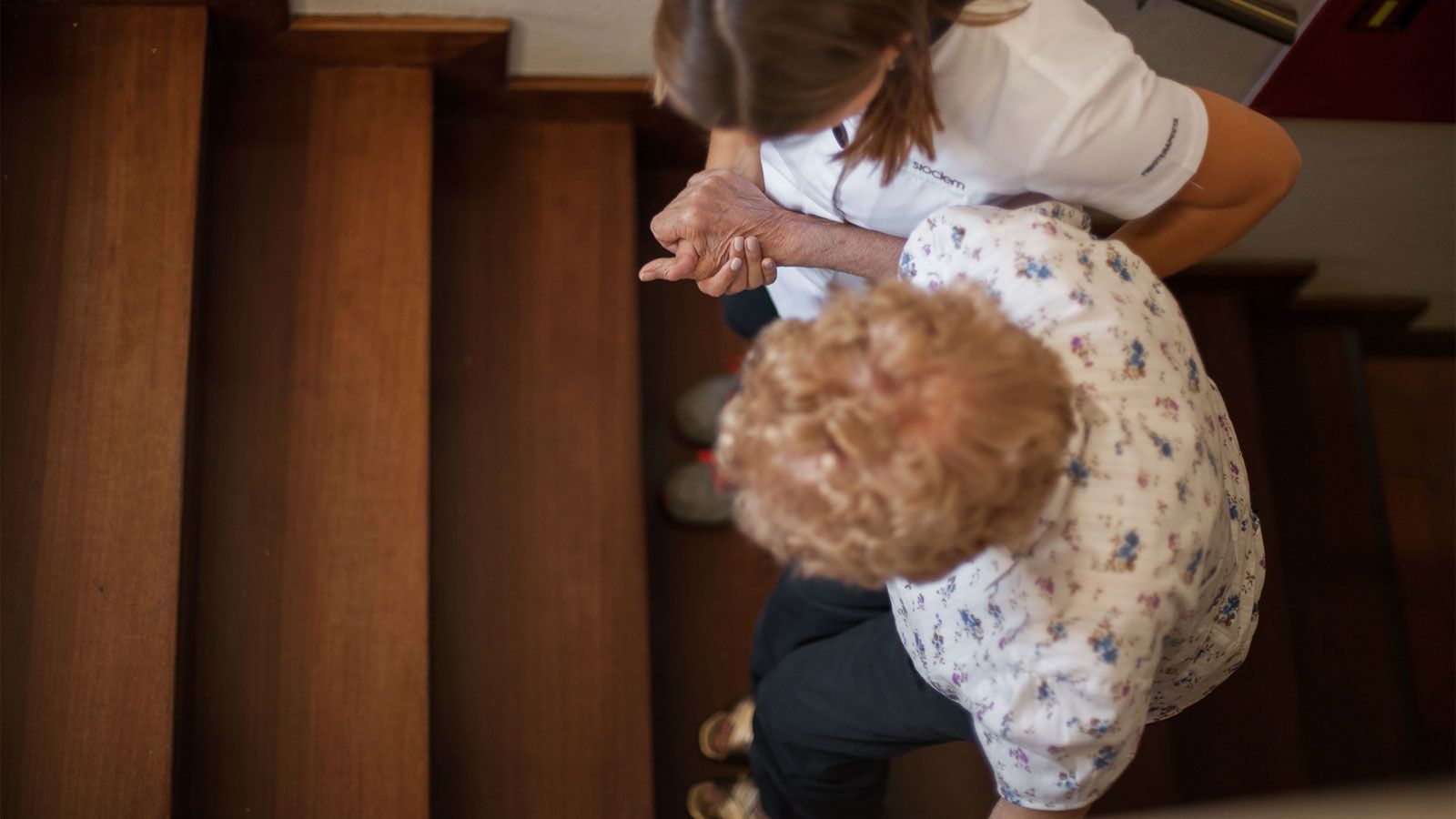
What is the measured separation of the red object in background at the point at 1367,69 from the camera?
1307 millimetres

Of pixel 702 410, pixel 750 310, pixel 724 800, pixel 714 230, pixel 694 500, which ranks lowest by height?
pixel 724 800

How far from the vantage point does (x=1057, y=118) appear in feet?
2.80

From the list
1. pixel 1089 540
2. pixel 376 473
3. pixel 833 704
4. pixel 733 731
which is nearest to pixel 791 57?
pixel 1089 540

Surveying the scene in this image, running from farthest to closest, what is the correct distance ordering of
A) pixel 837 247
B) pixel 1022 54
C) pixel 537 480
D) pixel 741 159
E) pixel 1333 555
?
pixel 1333 555
pixel 537 480
pixel 741 159
pixel 837 247
pixel 1022 54

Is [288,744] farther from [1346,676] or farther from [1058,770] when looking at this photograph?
[1346,676]

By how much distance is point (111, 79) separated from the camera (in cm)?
133

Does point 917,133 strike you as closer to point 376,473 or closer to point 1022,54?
point 1022,54

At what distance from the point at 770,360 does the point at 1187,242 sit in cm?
60

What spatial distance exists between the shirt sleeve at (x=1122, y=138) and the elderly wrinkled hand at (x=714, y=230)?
314 millimetres

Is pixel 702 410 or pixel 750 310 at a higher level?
pixel 750 310

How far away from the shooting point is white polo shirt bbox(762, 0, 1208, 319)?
85 cm

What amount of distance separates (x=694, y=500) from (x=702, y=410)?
16 cm

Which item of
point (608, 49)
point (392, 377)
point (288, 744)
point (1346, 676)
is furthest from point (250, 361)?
point (1346, 676)

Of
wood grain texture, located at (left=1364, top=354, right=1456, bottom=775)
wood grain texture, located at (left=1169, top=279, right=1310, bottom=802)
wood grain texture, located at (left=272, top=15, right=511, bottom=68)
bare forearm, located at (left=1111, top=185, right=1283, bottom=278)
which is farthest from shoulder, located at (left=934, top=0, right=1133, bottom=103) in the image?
wood grain texture, located at (left=1364, top=354, right=1456, bottom=775)
